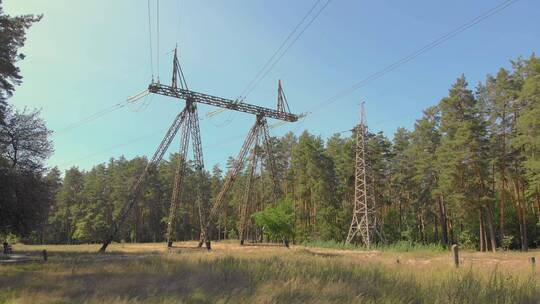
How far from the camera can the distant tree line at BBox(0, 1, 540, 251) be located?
2970 cm

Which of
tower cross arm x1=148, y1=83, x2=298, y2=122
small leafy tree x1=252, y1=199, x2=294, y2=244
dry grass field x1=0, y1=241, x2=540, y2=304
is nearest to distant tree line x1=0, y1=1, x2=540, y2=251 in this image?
small leafy tree x1=252, y1=199, x2=294, y2=244

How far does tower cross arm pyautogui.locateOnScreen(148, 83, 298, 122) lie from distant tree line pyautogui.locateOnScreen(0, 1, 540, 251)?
24.3 feet

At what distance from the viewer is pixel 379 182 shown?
64938 millimetres

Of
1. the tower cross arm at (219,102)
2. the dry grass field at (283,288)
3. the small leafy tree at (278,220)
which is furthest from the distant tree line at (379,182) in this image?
the dry grass field at (283,288)

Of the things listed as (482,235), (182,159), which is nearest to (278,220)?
(182,159)

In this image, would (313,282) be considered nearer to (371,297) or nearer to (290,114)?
(371,297)

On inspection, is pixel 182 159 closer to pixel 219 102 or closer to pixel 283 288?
pixel 219 102

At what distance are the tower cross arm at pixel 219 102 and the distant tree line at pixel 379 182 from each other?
7395 millimetres

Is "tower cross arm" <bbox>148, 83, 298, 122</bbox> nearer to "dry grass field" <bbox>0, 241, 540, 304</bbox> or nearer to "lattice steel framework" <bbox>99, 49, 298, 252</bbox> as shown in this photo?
"lattice steel framework" <bbox>99, 49, 298, 252</bbox>

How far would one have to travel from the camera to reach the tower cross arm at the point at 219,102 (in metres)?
35.8

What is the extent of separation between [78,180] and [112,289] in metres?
101

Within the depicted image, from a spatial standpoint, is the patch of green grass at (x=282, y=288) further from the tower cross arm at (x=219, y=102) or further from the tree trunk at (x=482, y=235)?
the tree trunk at (x=482, y=235)

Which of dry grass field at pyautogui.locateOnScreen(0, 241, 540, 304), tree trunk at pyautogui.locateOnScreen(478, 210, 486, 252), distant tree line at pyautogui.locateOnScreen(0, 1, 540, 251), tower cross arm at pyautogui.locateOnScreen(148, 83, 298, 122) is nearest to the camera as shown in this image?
dry grass field at pyautogui.locateOnScreen(0, 241, 540, 304)

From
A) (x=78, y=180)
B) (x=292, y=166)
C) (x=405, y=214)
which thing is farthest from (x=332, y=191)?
(x=78, y=180)
